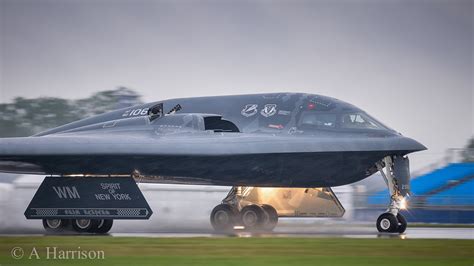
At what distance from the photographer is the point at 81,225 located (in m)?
20.4

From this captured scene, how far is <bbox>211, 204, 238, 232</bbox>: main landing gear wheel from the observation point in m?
21.5

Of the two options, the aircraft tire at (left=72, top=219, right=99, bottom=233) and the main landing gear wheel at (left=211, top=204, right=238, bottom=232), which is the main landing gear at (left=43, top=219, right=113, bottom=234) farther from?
the main landing gear wheel at (left=211, top=204, right=238, bottom=232)

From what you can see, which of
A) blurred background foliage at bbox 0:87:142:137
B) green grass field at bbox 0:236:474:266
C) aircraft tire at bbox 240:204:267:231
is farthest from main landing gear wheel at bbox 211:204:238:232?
blurred background foliage at bbox 0:87:142:137

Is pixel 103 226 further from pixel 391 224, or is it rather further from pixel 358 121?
pixel 391 224

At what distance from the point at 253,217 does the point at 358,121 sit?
3827 millimetres

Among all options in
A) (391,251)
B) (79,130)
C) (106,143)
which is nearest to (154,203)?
(79,130)

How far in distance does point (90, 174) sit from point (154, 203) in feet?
14.2

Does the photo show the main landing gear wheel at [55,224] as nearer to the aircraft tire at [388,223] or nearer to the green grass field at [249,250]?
the green grass field at [249,250]

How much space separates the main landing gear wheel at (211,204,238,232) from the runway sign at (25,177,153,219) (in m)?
3.20

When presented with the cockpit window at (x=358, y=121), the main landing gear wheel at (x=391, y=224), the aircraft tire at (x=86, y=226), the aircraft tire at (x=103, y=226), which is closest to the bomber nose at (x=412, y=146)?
the cockpit window at (x=358, y=121)

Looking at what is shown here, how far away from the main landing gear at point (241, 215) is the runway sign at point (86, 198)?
3.22 metres

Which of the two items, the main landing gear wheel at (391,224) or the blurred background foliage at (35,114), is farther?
the blurred background foliage at (35,114)

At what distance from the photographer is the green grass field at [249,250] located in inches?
526

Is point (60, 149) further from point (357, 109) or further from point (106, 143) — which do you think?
point (357, 109)
